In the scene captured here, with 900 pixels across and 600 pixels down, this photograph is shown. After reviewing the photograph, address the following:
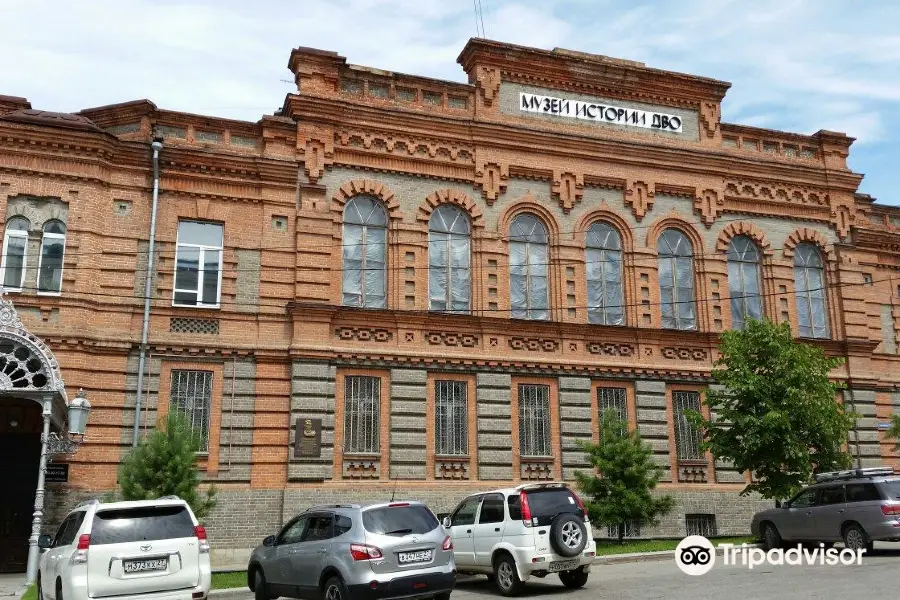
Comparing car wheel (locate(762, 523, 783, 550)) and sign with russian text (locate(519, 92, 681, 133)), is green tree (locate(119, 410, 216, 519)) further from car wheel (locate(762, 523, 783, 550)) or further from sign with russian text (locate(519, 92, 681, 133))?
sign with russian text (locate(519, 92, 681, 133))

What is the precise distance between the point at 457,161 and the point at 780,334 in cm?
1040

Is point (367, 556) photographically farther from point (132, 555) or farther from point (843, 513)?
point (843, 513)

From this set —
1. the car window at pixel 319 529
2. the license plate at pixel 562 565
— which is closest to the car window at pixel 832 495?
the license plate at pixel 562 565

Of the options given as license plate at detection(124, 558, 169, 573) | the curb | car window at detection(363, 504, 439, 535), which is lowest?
the curb

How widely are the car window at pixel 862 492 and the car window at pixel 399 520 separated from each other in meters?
10.5

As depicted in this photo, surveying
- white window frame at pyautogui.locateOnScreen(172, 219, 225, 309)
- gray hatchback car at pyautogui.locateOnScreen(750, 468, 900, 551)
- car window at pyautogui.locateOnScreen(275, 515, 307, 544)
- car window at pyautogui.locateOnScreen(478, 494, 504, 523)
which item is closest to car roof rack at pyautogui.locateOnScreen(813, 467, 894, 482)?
gray hatchback car at pyautogui.locateOnScreen(750, 468, 900, 551)

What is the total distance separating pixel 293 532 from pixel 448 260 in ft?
41.1

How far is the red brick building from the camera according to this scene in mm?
21688

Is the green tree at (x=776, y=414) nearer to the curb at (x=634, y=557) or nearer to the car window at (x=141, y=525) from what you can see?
the curb at (x=634, y=557)

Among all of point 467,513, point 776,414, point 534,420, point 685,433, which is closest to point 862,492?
point 776,414

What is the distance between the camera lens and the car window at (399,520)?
12617mm

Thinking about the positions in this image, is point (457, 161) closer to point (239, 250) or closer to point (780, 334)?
point (239, 250)

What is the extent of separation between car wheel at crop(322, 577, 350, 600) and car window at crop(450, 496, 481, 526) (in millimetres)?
4096

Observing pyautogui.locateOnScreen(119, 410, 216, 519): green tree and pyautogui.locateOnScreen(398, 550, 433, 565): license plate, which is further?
pyautogui.locateOnScreen(119, 410, 216, 519): green tree
